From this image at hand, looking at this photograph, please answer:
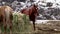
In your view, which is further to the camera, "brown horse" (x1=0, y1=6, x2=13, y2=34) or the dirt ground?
the dirt ground

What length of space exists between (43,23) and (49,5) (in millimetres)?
610

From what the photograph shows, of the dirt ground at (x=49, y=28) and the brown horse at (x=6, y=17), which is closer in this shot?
the brown horse at (x=6, y=17)

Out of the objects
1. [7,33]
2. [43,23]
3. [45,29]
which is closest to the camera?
[7,33]

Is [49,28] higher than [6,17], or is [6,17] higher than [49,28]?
[6,17]

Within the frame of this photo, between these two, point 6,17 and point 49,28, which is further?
point 49,28

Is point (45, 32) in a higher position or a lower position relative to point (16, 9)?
lower

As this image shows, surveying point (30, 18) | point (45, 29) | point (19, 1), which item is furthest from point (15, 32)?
point (19, 1)

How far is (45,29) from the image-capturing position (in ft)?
15.1

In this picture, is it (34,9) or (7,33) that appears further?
(34,9)

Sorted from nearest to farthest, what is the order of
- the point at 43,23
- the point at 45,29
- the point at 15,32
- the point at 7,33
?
the point at 7,33
the point at 15,32
the point at 45,29
the point at 43,23

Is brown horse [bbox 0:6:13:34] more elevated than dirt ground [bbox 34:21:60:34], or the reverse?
brown horse [bbox 0:6:13:34]

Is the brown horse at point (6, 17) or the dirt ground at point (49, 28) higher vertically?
the brown horse at point (6, 17)

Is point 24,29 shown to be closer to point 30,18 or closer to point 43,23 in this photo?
point 30,18

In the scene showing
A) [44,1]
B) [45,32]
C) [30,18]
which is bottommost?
[45,32]
